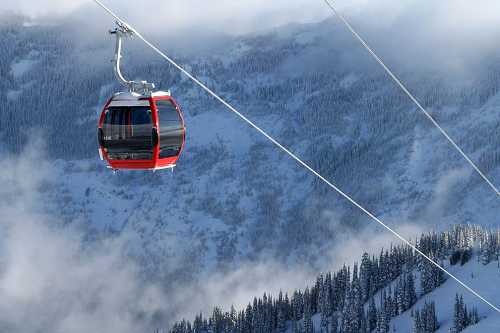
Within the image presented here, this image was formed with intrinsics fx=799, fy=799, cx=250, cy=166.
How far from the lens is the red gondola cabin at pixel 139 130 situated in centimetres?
3650

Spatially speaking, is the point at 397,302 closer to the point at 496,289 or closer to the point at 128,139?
the point at 496,289

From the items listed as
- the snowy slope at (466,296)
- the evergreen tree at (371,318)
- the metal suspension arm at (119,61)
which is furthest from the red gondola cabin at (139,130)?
the evergreen tree at (371,318)

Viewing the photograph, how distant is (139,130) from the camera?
3700 cm

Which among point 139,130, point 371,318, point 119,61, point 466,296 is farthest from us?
point 371,318

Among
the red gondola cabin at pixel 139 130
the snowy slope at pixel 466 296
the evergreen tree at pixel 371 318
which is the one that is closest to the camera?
the red gondola cabin at pixel 139 130

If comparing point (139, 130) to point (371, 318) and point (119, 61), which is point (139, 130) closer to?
point (119, 61)

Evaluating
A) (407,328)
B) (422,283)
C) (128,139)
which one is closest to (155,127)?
(128,139)

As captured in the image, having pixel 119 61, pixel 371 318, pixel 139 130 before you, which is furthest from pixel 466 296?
pixel 119 61

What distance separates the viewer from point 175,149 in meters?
38.2

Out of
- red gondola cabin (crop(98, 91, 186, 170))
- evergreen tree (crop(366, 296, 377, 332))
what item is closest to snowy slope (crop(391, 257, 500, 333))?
evergreen tree (crop(366, 296, 377, 332))

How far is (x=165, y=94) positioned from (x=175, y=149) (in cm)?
273

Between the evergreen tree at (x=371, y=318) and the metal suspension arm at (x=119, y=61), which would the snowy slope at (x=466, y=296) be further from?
the metal suspension arm at (x=119, y=61)

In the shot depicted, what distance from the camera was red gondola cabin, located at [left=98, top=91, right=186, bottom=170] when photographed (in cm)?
3650

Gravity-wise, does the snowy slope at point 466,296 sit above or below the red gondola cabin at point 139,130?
above
